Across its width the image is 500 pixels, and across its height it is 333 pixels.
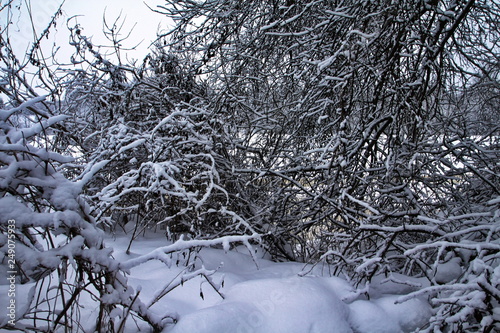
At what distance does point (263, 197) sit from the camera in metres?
3.78

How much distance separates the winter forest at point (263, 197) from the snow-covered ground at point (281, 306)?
0.04 feet

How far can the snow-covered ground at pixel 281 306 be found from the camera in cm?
165

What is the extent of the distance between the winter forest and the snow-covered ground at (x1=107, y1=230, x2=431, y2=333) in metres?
0.01

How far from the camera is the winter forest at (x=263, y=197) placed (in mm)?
1384

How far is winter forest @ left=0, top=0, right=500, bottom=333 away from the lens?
138cm

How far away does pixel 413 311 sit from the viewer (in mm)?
2023

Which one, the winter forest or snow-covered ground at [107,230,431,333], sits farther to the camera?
snow-covered ground at [107,230,431,333]

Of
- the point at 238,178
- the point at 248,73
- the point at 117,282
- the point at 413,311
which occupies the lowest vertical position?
the point at 413,311

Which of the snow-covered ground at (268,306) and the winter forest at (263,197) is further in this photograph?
the snow-covered ground at (268,306)

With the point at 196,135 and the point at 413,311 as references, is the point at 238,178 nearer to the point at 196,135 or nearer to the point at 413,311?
the point at 196,135

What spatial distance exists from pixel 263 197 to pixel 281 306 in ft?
6.59

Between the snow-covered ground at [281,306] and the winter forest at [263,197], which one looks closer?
the winter forest at [263,197]

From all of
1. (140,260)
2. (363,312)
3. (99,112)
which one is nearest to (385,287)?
(363,312)

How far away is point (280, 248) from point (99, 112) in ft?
8.93
